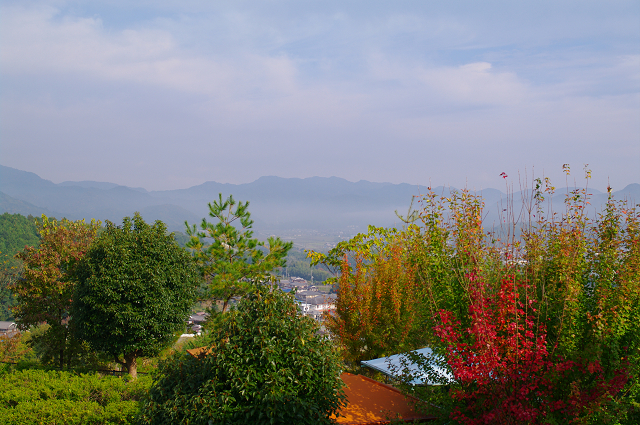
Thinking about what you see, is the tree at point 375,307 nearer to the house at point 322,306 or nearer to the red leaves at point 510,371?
the house at point 322,306

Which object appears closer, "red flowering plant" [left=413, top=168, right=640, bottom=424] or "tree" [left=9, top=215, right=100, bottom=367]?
"red flowering plant" [left=413, top=168, right=640, bottom=424]

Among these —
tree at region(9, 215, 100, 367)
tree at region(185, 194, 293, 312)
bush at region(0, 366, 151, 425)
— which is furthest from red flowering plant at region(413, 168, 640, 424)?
tree at region(9, 215, 100, 367)

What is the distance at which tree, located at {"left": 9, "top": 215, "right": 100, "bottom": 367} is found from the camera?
1069 cm

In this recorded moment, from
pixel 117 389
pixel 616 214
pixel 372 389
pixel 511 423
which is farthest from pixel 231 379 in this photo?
pixel 616 214

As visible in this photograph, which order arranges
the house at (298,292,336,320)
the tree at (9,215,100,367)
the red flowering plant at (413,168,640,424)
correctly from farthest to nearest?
the tree at (9,215,100,367) → the house at (298,292,336,320) → the red flowering plant at (413,168,640,424)

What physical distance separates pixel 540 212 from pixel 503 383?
2.36 m

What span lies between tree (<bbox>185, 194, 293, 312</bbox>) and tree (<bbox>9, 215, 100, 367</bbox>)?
325 cm

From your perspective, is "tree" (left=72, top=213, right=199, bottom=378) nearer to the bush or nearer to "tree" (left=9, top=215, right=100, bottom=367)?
the bush

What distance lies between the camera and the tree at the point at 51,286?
35.1 ft

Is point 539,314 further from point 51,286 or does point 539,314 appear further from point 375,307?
point 51,286

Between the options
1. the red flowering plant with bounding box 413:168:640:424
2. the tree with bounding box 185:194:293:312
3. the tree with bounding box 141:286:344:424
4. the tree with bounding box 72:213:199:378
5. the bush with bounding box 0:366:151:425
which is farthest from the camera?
the tree with bounding box 185:194:293:312

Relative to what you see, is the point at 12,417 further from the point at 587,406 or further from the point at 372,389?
the point at 587,406

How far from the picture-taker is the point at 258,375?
158 inches

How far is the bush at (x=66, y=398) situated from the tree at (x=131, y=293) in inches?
40.3
